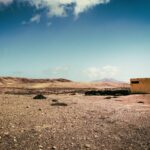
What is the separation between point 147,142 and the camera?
34.8 ft

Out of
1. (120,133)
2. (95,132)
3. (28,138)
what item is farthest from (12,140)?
(120,133)

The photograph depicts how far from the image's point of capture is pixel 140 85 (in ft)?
146

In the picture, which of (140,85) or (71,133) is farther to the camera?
(140,85)

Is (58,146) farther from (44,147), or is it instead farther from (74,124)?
(74,124)

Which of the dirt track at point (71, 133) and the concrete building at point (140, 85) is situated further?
the concrete building at point (140, 85)

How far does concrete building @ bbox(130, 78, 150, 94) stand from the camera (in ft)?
143

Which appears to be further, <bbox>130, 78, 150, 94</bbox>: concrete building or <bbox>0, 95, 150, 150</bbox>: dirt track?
<bbox>130, 78, 150, 94</bbox>: concrete building

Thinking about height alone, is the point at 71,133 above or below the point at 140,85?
below

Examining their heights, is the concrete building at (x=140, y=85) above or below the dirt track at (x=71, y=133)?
above

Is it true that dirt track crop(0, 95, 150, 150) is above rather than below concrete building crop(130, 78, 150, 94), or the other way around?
below

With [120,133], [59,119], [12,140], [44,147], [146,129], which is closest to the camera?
[44,147]

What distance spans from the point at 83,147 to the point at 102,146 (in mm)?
676

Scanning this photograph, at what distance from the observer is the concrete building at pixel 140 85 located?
43.5 meters

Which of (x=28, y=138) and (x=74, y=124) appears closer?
(x=28, y=138)
